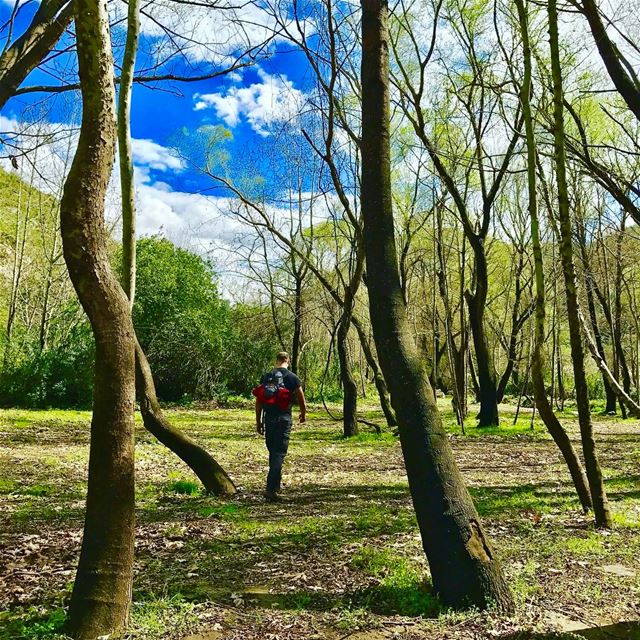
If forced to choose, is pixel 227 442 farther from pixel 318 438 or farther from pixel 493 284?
pixel 493 284

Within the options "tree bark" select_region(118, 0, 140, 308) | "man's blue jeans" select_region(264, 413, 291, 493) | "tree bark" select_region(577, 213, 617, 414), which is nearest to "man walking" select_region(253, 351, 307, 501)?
"man's blue jeans" select_region(264, 413, 291, 493)

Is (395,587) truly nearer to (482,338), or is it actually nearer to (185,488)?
(185,488)

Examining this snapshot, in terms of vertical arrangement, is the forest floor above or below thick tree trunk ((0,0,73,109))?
below

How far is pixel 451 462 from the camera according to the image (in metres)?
4.21

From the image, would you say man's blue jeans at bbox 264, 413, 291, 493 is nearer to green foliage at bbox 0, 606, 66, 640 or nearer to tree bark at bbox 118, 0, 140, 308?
tree bark at bbox 118, 0, 140, 308

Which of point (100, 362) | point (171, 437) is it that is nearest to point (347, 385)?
point (171, 437)

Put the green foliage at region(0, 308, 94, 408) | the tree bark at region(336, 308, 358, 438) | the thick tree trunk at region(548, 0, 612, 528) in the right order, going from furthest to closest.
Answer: the green foliage at region(0, 308, 94, 408) < the tree bark at region(336, 308, 358, 438) < the thick tree trunk at region(548, 0, 612, 528)

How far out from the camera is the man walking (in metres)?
7.89

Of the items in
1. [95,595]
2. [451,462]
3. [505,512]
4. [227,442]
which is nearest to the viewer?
[95,595]

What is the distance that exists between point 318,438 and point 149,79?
10.8 meters

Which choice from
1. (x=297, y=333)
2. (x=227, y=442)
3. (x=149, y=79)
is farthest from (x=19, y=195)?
(x=149, y=79)

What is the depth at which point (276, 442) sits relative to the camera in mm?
7871

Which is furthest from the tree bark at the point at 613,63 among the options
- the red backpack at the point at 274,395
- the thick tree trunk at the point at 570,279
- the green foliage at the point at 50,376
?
the green foliage at the point at 50,376

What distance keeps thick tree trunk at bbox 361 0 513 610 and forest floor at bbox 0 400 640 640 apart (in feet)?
0.83
